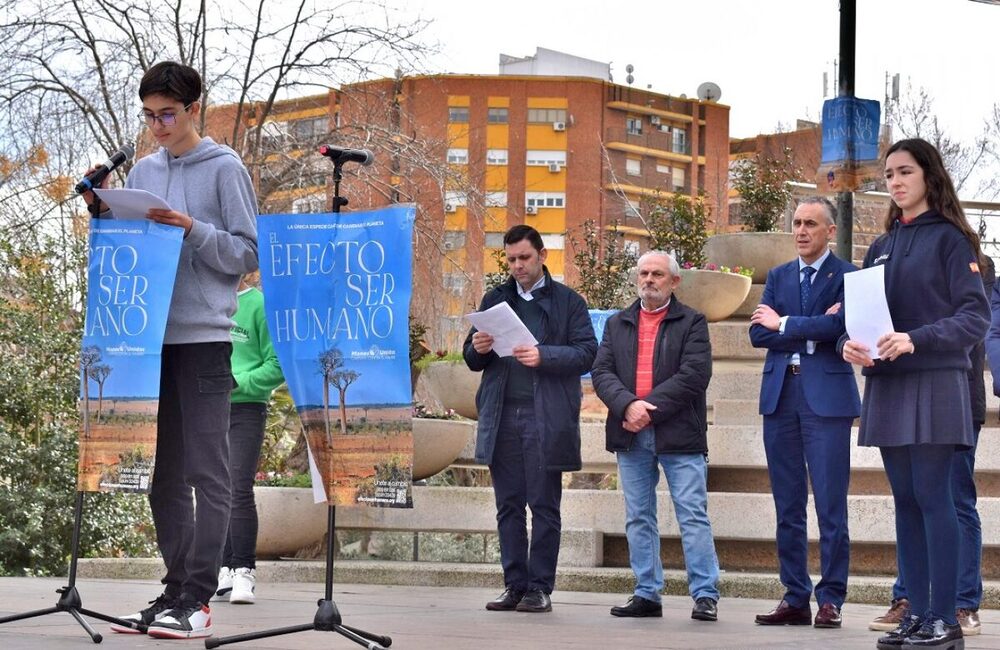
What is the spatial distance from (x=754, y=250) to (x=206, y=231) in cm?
907

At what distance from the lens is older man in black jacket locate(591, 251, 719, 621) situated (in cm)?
812

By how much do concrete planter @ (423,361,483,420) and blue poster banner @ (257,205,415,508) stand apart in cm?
657

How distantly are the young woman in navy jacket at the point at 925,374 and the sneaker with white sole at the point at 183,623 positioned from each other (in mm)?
2785

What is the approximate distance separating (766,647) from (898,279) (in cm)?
168

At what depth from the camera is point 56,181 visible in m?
20.5

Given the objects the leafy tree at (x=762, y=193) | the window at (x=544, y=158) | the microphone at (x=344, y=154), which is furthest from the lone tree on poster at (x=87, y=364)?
the window at (x=544, y=158)

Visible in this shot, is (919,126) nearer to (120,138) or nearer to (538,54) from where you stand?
(120,138)

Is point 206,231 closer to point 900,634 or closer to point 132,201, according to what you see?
point 132,201

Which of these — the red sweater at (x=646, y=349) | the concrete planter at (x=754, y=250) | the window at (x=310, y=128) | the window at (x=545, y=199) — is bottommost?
Answer: the red sweater at (x=646, y=349)

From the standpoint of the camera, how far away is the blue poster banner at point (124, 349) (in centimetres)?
603

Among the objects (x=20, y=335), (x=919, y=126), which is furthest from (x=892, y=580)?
(x=919, y=126)

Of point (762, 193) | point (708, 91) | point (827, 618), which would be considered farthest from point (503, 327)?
point (708, 91)

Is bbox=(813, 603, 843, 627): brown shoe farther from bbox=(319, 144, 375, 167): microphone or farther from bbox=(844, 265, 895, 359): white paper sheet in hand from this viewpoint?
bbox=(319, 144, 375, 167): microphone

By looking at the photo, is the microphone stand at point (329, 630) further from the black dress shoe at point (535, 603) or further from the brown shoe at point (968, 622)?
the brown shoe at point (968, 622)
